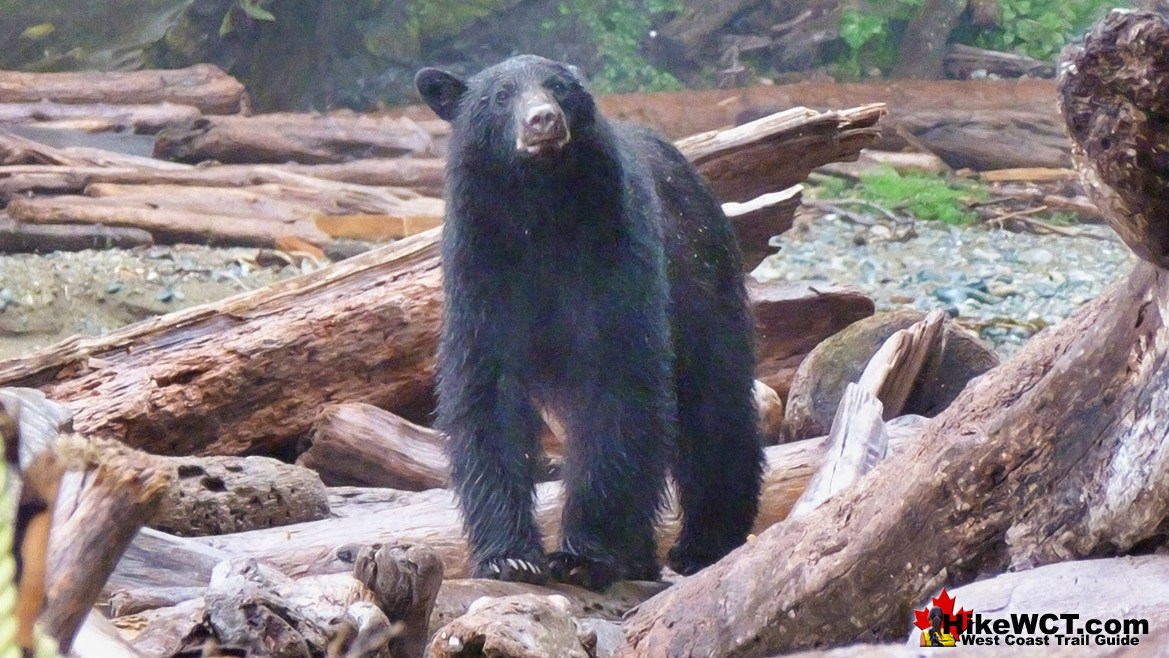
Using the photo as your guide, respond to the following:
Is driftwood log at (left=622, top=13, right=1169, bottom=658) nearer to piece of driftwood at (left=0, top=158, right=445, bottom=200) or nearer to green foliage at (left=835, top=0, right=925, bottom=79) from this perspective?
piece of driftwood at (left=0, top=158, right=445, bottom=200)

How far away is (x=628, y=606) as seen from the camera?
3.08 m

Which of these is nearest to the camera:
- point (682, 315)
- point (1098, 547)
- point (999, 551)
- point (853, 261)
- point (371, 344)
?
point (1098, 547)

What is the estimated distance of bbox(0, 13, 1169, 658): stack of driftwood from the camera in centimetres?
153

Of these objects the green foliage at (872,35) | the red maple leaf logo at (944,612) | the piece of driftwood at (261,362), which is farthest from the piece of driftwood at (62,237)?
the red maple leaf logo at (944,612)

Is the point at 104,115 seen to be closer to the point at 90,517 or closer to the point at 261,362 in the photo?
the point at 261,362

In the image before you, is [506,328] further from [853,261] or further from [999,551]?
[853,261]

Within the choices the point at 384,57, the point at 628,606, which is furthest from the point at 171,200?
the point at 628,606

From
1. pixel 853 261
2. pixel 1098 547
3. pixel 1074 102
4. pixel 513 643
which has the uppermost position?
pixel 1074 102

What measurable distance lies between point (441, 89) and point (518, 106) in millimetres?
400

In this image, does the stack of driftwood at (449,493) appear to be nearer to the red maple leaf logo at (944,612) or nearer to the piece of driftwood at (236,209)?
the red maple leaf logo at (944,612)

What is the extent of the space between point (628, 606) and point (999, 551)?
1329 millimetres

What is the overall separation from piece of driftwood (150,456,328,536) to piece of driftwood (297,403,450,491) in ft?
1.54

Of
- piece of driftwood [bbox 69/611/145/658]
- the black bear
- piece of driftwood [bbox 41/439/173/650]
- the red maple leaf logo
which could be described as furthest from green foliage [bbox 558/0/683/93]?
piece of driftwood [bbox 41/439/173/650]

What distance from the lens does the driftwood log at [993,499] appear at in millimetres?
1802
